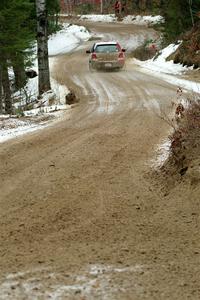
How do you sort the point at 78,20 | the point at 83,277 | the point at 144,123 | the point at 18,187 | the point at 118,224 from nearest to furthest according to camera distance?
the point at 83,277, the point at 118,224, the point at 18,187, the point at 144,123, the point at 78,20

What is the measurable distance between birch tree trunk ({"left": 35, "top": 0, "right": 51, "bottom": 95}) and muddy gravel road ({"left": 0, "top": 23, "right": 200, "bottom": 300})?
9.01 meters

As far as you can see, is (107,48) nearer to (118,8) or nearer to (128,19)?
(128,19)

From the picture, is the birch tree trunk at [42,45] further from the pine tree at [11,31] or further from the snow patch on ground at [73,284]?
the snow patch on ground at [73,284]

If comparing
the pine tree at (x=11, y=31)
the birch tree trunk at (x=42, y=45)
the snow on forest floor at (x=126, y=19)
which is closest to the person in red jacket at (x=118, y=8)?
the snow on forest floor at (x=126, y=19)

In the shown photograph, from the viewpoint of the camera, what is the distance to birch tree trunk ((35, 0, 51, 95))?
18.0 m

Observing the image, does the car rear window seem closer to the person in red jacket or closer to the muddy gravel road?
the muddy gravel road

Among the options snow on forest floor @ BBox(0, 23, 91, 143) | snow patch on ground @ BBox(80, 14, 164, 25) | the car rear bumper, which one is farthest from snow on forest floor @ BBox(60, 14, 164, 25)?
the car rear bumper

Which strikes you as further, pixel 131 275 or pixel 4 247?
pixel 4 247

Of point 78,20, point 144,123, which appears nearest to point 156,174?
point 144,123

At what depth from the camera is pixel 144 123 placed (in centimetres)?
1028

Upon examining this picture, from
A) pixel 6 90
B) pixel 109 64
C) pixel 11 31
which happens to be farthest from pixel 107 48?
pixel 11 31

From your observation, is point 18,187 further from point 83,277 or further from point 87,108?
point 87,108

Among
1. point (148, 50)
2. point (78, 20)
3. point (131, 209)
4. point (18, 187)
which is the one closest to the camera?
point (131, 209)

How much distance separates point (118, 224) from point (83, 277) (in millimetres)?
1198
